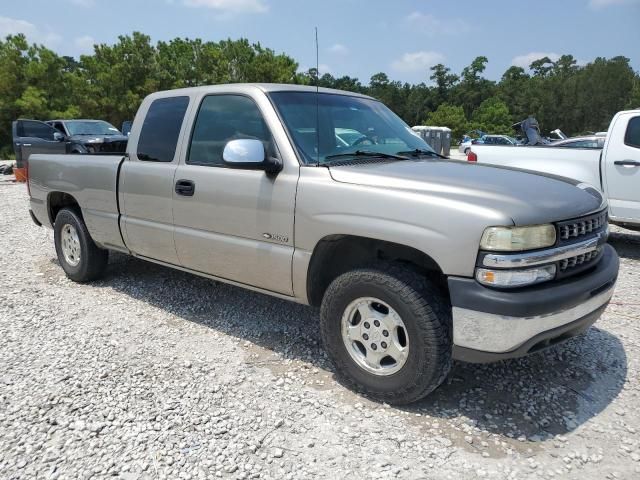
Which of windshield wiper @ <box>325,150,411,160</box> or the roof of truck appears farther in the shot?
the roof of truck

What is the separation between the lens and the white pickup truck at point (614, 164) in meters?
6.40

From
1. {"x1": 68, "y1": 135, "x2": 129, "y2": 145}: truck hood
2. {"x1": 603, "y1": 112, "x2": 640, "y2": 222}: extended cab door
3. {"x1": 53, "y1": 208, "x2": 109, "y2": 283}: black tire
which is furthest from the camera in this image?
{"x1": 68, "y1": 135, "x2": 129, "y2": 145}: truck hood

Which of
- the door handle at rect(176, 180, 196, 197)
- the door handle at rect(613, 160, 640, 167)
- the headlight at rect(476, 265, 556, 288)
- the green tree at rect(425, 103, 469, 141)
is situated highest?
the green tree at rect(425, 103, 469, 141)

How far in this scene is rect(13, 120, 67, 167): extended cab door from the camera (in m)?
13.3

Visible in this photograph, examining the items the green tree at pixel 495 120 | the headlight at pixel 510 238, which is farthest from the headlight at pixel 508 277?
the green tree at pixel 495 120

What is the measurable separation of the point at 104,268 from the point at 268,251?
2.77m

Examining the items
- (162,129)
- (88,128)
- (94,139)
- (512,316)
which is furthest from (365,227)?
(88,128)

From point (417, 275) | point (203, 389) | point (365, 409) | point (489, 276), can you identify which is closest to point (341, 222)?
point (417, 275)

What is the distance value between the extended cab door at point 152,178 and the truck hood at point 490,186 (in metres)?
1.61

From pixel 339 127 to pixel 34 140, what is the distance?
1381cm

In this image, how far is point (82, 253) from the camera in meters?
5.17

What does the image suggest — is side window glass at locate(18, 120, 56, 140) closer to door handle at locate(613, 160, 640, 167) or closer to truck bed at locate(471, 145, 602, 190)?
truck bed at locate(471, 145, 602, 190)

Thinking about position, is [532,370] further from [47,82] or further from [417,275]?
[47,82]

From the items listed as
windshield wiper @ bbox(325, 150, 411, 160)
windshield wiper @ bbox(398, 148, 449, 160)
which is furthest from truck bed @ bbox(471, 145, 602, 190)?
windshield wiper @ bbox(325, 150, 411, 160)
